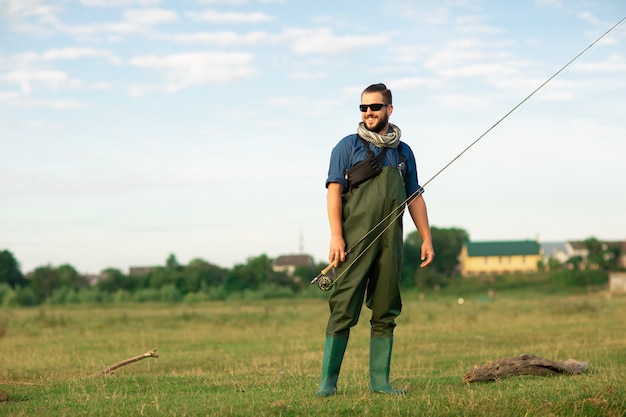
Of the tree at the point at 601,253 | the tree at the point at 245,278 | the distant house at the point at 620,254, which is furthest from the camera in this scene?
the distant house at the point at 620,254

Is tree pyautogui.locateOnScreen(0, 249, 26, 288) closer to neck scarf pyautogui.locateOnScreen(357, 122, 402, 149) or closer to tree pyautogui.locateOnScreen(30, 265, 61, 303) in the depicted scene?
tree pyautogui.locateOnScreen(30, 265, 61, 303)

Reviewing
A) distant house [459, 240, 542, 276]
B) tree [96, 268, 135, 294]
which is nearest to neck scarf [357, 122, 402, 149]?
tree [96, 268, 135, 294]

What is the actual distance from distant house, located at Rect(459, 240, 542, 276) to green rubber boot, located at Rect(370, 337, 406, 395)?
12019cm

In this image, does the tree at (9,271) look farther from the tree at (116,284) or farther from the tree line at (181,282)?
the tree at (116,284)

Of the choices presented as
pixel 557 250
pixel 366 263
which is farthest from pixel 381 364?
pixel 557 250

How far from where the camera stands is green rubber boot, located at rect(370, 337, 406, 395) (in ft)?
24.6

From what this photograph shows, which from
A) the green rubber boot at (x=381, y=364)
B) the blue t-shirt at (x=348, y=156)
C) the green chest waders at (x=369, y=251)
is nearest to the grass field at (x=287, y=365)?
the green rubber boot at (x=381, y=364)

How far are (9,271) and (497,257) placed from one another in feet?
232

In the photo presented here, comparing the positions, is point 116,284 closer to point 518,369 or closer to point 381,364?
point 518,369

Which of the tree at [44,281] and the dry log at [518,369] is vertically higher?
the tree at [44,281]

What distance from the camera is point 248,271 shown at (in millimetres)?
78750

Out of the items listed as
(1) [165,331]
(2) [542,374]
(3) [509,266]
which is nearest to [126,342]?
(1) [165,331]

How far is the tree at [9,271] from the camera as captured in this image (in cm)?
8300

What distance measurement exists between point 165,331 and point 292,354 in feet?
37.2
